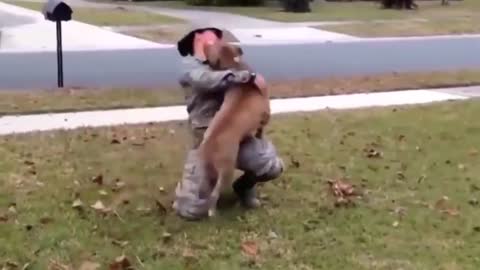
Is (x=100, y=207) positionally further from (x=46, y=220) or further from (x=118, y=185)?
(x=118, y=185)

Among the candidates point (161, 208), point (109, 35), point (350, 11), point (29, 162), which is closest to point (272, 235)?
point (161, 208)

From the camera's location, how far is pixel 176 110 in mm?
10117

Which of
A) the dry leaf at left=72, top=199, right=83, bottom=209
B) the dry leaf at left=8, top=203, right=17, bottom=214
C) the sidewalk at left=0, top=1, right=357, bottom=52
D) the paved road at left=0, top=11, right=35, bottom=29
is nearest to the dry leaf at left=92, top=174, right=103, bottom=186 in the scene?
the dry leaf at left=72, top=199, right=83, bottom=209

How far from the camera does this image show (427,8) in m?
28.2

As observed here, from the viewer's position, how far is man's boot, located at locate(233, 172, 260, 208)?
614cm

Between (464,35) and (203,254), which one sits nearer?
(203,254)

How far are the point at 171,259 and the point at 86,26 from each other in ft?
50.9

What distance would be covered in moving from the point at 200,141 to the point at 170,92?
548cm

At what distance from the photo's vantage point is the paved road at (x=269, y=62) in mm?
13367

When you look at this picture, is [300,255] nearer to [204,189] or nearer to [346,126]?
A: [204,189]

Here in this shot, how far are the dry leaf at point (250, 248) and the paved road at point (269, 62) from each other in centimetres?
744

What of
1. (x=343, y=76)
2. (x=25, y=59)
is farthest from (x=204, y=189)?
(x=25, y=59)

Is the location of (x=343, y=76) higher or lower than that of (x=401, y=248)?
lower

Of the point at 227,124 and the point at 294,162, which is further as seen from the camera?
the point at 294,162
